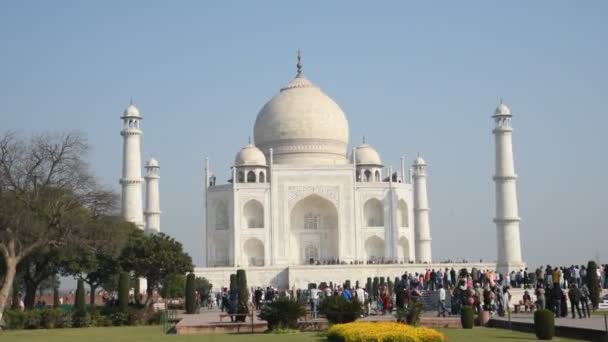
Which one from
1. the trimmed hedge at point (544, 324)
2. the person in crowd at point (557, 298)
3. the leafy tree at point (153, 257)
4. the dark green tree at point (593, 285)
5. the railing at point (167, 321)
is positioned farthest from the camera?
the leafy tree at point (153, 257)

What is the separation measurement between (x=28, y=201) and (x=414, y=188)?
29.8 m

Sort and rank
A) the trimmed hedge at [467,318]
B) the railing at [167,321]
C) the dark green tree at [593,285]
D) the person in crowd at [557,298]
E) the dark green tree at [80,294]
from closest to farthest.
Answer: the trimmed hedge at [467,318], the person in crowd at [557,298], the railing at [167,321], the dark green tree at [593,285], the dark green tree at [80,294]

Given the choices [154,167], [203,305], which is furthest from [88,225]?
[154,167]

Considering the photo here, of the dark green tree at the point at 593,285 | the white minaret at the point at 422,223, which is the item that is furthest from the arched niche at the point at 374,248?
the dark green tree at the point at 593,285

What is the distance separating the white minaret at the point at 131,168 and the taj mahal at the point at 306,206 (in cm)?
5

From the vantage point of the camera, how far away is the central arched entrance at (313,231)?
4922 centimetres

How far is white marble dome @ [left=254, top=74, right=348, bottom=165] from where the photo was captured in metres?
52.0

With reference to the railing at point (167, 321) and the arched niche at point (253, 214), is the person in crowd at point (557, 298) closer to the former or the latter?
the railing at point (167, 321)

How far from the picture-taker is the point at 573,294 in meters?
21.7

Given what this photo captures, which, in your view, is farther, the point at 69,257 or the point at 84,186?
the point at 69,257

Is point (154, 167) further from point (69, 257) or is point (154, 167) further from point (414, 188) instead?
point (69, 257)

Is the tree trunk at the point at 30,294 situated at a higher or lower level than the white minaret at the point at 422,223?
lower

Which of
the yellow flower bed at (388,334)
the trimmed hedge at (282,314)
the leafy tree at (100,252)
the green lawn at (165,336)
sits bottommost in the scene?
the green lawn at (165,336)

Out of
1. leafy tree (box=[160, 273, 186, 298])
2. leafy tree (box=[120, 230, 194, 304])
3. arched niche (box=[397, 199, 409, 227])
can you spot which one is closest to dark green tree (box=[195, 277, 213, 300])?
leafy tree (box=[160, 273, 186, 298])
